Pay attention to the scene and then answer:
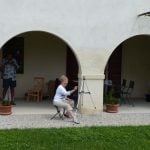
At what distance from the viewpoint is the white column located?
1546 cm

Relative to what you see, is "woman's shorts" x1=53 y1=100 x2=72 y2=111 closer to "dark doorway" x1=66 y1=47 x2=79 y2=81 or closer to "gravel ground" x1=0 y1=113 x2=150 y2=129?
"gravel ground" x1=0 y1=113 x2=150 y2=129

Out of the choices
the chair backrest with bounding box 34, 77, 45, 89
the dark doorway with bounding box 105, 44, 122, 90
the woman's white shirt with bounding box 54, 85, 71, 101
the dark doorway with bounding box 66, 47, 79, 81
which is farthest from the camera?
the dark doorway with bounding box 105, 44, 122, 90

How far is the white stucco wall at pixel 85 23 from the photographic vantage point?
1465 cm

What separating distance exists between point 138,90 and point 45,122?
6.91 meters

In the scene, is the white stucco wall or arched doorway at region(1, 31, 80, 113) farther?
arched doorway at region(1, 31, 80, 113)

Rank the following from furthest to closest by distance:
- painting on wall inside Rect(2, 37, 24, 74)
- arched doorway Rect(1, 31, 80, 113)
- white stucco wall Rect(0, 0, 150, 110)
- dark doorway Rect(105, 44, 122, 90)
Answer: dark doorway Rect(105, 44, 122, 90), arched doorway Rect(1, 31, 80, 113), painting on wall inside Rect(2, 37, 24, 74), white stucco wall Rect(0, 0, 150, 110)

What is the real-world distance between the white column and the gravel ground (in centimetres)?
36

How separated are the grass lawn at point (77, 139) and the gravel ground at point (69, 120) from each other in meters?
0.91

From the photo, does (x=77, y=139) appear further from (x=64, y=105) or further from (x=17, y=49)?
(x=17, y=49)

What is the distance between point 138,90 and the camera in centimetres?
1967

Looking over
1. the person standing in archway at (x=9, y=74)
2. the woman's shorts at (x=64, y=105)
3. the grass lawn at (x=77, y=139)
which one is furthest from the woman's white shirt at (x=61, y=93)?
the person standing in archway at (x=9, y=74)

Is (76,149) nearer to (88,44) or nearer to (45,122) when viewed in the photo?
(45,122)

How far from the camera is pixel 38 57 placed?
59.7 feet

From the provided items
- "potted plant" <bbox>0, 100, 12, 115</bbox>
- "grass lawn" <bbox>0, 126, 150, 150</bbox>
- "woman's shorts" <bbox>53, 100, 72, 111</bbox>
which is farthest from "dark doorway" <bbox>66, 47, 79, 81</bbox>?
"grass lawn" <bbox>0, 126, 150, 150</bbox>
